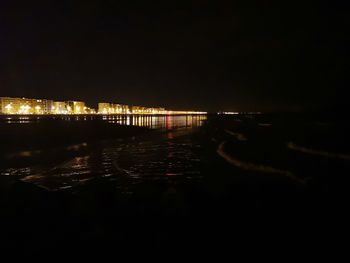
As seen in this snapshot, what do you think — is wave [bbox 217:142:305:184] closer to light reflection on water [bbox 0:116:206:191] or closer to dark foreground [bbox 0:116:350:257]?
light reflection on water [bbox 0:116:206:191]

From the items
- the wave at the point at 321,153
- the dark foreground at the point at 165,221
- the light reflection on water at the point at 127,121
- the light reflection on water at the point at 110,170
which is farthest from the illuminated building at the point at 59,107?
the dark foreground at the point at 165,221

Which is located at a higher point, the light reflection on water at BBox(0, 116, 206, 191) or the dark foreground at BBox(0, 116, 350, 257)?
the dark foreground at BBox(0, 116, 350, 257)

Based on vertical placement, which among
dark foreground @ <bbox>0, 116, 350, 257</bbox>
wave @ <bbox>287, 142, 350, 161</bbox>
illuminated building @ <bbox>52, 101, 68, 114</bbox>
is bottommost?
wave @ <bbox>287, 142, 350, 161</bbox>

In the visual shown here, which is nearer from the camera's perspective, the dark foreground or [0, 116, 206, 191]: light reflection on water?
the dark foreground

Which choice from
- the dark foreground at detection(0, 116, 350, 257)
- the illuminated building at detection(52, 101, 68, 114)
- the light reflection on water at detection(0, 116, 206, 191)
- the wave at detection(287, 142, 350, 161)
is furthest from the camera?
the illuminated building at detection(52, 101, 68, 114)

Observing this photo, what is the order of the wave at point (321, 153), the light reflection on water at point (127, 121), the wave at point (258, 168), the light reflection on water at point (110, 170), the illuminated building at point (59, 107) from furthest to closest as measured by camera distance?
the illuminated building at point (59, 107)
the light reflection on water at point (127, 121)
the wave at point (321, 153)
the wave at point (258, 168)
the light reflection on water at point (110, 170)

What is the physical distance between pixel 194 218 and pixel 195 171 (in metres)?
10.7

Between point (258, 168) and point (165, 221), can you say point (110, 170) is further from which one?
point (165, 221)

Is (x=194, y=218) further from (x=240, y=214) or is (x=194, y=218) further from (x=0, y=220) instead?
(x=0, y=220)

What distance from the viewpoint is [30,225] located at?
662 centimetres

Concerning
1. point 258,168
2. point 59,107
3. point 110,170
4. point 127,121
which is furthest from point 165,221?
point 59,107

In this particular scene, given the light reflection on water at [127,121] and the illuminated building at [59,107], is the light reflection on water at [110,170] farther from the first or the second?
the illuminated building at [59,107]

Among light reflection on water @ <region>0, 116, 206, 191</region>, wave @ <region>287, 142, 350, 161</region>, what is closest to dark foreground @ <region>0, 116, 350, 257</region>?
light reflection on water @ <region>0, 116, 206, 191</region>

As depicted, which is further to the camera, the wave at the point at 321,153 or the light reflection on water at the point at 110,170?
the wave at the point at 321,153
